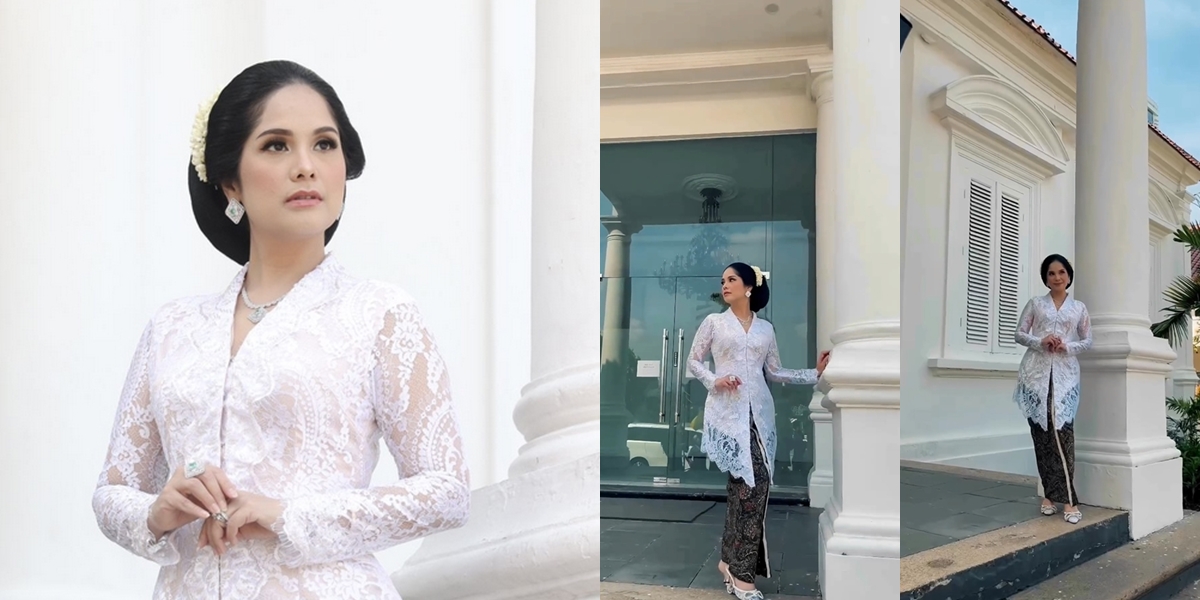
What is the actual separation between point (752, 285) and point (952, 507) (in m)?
2.09

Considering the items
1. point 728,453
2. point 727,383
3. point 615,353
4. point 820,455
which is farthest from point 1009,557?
point 615,353

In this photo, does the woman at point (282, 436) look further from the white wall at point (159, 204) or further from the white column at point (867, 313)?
the white column at point (867, 313)

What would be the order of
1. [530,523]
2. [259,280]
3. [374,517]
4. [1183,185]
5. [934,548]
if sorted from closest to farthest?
1. [374,517]
2. [259,280]
3. [530,523]
4. [934,548]
5. [1183,185]

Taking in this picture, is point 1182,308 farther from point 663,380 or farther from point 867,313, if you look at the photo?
point 867,313

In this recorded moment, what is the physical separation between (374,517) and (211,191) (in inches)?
24.3

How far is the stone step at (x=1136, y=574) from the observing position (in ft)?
10.9

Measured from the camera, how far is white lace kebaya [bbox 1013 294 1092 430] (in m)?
4.03

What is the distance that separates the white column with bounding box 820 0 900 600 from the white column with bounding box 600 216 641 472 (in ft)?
4.13

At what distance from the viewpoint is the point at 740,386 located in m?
2.85

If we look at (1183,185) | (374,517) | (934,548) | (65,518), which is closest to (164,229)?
(65,518)

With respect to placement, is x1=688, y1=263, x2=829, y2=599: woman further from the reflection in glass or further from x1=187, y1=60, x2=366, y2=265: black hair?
x1=187, y1=60, x2=366, y2=265: black hair

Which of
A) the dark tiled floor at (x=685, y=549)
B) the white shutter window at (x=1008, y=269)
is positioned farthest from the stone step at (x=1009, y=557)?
the white shutter window at (x=1008, y=269)

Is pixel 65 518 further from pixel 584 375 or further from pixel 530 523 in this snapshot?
pixel 584 375

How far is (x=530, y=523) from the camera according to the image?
1.46 m
